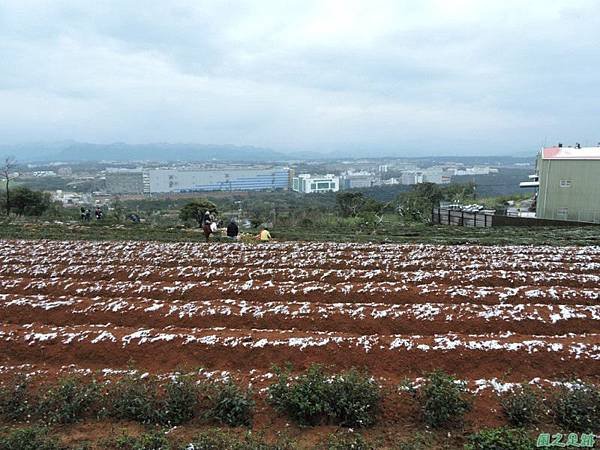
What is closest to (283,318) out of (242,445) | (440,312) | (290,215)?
(440,312)

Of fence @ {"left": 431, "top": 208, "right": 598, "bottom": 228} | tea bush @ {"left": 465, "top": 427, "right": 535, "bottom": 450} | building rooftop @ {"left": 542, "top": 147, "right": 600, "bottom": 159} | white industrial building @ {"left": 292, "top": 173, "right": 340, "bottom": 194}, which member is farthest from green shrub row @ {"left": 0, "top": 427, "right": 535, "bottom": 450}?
white industrial building @ {"left": 292, "top": 173, "right": 340, "bottom": 194}

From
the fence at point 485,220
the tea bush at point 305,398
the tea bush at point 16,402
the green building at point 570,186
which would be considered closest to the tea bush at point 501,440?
the tea bush at point 305,398

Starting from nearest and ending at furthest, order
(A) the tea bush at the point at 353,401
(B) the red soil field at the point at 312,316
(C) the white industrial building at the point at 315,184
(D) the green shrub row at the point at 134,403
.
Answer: (A) the tea bush at the point at 353,401
(D) the green shrub row at the point at 134,403
(B) the red soil field at the point at 312,316
(C) the white industrial building at the point at 315,184

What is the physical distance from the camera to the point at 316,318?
8.83m

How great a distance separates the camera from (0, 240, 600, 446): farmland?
23.0 ft

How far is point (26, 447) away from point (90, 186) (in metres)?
110

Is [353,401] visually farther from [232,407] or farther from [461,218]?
[461,218]

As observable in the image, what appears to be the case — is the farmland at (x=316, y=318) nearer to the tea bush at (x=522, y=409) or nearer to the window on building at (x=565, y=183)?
the tea bush at (x=522, y=409)

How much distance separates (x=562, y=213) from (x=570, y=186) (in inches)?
69.2

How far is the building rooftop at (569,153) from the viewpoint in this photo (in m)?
27.7

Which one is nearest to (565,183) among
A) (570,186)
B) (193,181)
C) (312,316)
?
(570,186)

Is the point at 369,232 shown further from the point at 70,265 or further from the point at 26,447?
the point at 26,447

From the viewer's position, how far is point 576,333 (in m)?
8.29

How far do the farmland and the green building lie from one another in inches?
626
